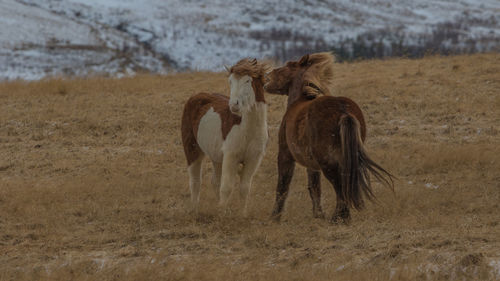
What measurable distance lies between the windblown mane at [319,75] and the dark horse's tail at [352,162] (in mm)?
1287

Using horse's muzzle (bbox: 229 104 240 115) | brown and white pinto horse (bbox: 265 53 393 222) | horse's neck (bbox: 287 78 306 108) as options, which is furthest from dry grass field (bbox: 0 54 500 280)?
horse's neck (bbox: 287 78 306 108)

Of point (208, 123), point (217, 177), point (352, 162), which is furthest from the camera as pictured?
point (217, 177)

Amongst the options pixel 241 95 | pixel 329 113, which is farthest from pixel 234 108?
pixel 329 113

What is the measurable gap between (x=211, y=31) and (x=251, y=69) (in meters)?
57.6

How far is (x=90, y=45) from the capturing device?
179ft

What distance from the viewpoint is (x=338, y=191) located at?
625 centimetres

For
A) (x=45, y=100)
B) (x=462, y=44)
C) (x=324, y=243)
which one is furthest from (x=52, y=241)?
(x=462, y=44)

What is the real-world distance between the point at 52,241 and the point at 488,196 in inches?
204

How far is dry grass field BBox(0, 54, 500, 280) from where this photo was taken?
17.0ft

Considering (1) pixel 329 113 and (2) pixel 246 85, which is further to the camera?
(2) pixel 246 85

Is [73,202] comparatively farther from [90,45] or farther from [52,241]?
[90,45]

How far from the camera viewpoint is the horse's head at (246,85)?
274 inches

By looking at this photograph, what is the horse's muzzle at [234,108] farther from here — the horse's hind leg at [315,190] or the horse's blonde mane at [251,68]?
the horse's hind leg at [315,190]

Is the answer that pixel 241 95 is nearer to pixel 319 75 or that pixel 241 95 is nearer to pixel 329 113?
pixel 319 75
